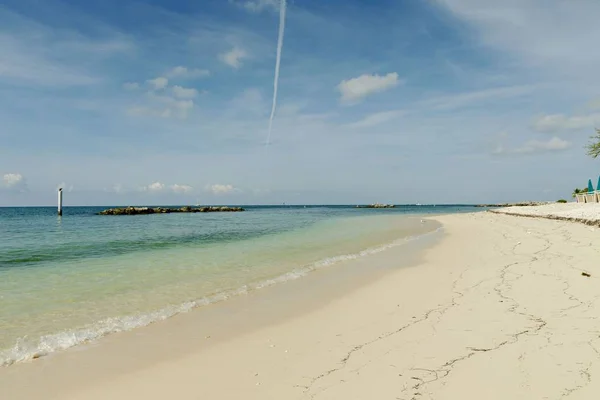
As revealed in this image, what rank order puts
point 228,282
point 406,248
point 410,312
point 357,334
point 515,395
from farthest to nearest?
point 406,248, point 228,282, point 410,312, point 357,334, point 515,395

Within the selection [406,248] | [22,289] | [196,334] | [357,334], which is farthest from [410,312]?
[406,248]

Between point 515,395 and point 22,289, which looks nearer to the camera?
point 515,395

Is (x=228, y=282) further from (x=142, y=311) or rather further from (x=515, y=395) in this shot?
(x=515, y=395)

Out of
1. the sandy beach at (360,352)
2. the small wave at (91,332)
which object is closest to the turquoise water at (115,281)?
the small wave at (91,332)

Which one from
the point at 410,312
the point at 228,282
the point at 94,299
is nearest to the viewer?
the point at 410,312

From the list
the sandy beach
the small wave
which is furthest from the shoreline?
the sandy beach

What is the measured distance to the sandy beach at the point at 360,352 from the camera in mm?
4023

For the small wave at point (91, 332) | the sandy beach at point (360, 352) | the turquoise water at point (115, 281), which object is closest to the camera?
the sandy beach at point (360, 352)

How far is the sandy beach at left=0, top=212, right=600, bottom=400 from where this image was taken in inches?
158

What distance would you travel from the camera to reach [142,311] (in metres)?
7.74

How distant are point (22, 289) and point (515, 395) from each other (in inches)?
448

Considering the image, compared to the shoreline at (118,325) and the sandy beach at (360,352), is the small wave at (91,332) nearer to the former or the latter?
the shoreline at (118,325)

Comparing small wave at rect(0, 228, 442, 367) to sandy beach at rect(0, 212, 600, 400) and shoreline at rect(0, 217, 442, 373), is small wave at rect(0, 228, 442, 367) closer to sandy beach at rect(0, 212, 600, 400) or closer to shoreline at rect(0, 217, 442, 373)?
shoreline at rect(0, 217, 442, 373)

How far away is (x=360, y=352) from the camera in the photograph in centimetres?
503
